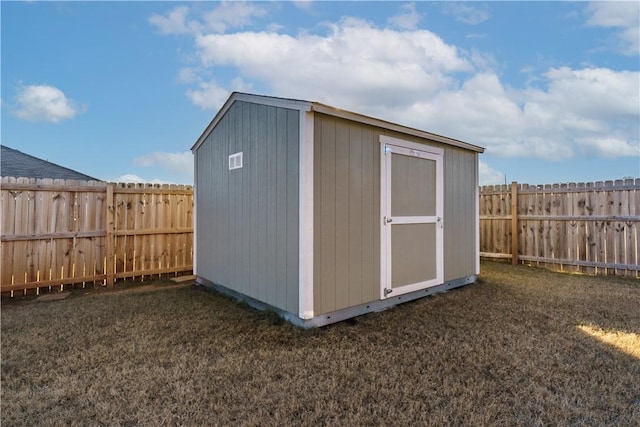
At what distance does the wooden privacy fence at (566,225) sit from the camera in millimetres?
5367

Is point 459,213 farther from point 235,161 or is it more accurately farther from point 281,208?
point 235,161

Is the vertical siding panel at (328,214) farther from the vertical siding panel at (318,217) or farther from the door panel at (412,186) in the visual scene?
the door panel at (412,186)

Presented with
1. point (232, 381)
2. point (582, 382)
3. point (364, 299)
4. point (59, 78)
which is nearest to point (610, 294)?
point (582, 382)

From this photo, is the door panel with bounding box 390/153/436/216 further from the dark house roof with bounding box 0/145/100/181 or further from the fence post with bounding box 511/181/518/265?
the dark house roof with bounding box 0/145/100/181

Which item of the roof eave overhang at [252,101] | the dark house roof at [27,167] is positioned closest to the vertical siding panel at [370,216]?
the roof eave overhang at [252,101]

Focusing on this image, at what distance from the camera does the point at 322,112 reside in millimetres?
3014

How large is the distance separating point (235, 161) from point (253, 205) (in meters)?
0.74

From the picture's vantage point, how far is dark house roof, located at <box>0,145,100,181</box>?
672cm

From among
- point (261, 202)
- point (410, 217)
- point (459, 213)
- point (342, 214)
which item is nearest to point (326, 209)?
point (342, 214)

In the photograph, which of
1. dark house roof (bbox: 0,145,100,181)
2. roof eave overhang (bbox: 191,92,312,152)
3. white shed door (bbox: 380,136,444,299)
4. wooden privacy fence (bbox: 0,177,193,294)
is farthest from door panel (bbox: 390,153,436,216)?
dark house roof (bbox: 0,145,100,181)

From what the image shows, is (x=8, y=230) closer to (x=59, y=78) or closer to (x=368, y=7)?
(x=59, y=78)

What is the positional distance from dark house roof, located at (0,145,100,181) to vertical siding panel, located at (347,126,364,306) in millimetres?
7157

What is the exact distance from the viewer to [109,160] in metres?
6.24

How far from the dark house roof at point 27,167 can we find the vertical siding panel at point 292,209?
6.67 m
